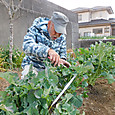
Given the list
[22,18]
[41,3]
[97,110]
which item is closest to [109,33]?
[41,3]

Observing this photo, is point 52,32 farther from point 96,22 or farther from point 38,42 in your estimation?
point 96,22

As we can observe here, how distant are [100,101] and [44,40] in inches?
44.1

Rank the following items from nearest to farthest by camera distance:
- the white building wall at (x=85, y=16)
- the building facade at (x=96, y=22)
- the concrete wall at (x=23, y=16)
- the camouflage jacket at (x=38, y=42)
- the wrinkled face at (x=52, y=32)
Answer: the camouflage jacket at (x=38, y=42), the wrinkled face at (x=52, y=32), the concrete wall at (x=23, y=16), the building facade at (x=96, y=22), the white building wall at (x=85, y=16)

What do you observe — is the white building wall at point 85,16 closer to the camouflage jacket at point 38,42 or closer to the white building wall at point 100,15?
the white building wall at point 100,15

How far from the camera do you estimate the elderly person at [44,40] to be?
4.56 feet

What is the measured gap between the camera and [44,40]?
183 cm

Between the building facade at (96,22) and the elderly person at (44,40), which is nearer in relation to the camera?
the elderly person at (44,40)

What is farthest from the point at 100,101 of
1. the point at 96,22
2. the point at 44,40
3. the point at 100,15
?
the point at 100,15

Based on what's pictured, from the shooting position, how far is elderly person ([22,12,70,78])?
1389 mm

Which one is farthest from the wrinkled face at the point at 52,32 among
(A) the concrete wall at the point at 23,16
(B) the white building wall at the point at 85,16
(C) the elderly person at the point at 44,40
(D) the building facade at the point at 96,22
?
(B) the white building wall at the point at 85,16

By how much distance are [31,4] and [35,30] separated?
479 centimetres

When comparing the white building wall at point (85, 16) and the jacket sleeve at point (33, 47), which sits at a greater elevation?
the white building wall at point (85, 16)

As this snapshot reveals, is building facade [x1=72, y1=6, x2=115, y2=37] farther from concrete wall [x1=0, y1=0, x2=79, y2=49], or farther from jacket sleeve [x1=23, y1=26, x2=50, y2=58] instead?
jacket sleeve [x1=23, y1=26, x2=50, y2=58]

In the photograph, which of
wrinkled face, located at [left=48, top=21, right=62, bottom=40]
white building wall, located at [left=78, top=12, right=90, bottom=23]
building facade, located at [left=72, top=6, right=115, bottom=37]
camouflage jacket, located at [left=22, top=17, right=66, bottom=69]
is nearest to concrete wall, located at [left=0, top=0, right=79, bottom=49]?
camouflage jacket, located at [left=22, top=17, right=66, bottom=69]
